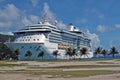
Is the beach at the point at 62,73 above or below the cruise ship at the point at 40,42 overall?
below

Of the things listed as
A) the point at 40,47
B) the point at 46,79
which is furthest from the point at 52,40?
the point at 46,79

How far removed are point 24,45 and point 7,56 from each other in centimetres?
2030

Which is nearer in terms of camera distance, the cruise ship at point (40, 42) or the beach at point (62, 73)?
the beach at point (62, 73)

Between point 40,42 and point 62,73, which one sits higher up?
point 40,42

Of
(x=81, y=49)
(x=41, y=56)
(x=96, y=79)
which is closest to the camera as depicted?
(x=96, y=79)

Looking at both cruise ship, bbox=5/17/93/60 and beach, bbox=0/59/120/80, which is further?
cruise ship, bbox=5/17/93/60

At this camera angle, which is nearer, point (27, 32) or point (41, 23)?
point (27, 32)

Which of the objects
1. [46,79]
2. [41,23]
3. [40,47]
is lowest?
[46,79]

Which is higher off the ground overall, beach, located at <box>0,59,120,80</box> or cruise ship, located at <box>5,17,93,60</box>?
cruise ship, located at <box>5,17,93,60</box>

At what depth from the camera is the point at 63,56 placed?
184250mm

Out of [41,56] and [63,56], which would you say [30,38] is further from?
[63,56]

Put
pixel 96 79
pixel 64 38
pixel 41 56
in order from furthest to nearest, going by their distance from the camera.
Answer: pixel 64 38
pixel 41 56
pixel 96 79

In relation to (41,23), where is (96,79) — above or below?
below

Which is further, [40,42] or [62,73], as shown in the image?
[40,42]
